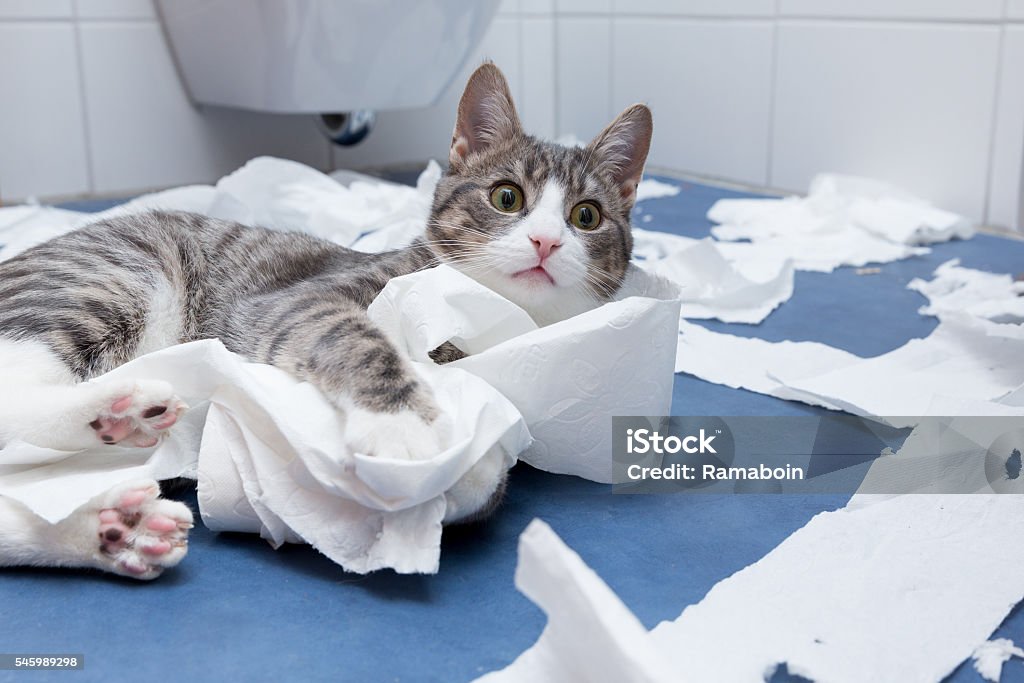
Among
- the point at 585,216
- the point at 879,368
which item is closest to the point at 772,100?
the point at 879,368

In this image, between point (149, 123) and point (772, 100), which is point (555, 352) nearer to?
point (772, 100)

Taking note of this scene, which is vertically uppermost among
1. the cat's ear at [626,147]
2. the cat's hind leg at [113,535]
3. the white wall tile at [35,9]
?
the white wall tile at [35,9]

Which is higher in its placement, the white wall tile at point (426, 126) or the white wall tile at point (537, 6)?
the white wall tile at point (537, 6)

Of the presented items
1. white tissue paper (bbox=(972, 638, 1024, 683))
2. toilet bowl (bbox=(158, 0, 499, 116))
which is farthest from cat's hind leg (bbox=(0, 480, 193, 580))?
toilet bowl (bbox=(158, 0, 499, 116))

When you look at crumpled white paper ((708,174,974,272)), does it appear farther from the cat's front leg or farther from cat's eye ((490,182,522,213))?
the cat's front leg

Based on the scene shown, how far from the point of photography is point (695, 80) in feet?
10.5

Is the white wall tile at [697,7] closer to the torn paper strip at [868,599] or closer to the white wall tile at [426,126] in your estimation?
the white wall tile at [426,126]

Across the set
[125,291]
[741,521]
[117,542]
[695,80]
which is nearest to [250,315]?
[125,291]

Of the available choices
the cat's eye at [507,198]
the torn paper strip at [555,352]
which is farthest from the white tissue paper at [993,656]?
the cat's eye at [507,198]

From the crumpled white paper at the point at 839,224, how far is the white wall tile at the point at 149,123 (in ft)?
5.09

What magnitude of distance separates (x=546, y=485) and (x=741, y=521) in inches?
9.8

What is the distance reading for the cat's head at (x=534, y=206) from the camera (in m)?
1.23

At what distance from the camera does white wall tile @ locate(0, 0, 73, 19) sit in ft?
8.69

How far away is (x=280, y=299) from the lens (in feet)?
4.24
